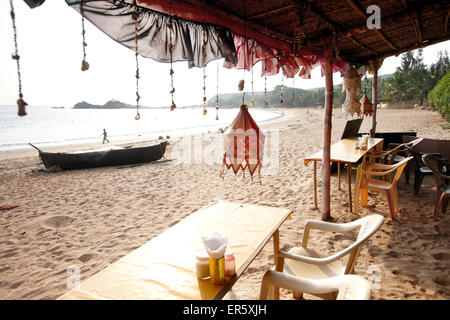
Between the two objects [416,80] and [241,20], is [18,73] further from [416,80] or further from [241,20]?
[416,80]

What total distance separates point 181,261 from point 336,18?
323 cm

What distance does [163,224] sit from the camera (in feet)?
13.6

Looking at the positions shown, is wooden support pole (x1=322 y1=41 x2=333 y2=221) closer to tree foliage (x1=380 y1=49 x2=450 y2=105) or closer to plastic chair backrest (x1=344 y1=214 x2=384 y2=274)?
plastic chair backrest (x1=344 y1=214 x2=384 y2=274)

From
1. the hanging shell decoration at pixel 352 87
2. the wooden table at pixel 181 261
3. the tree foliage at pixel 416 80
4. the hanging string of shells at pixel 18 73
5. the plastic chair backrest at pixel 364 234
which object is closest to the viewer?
the hanging string of shells at pixel 18 73

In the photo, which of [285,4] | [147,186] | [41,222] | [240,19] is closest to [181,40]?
[240,19]

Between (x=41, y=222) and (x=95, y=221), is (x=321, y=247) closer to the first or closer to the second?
(x=95, y=221)

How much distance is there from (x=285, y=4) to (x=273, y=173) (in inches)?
188

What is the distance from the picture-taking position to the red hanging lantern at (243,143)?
2223 mm

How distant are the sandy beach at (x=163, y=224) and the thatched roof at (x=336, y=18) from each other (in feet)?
8.60

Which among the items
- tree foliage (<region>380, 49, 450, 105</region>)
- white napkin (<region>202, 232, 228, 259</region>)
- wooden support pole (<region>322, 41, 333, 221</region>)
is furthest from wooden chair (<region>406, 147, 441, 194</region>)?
tree foliage (<region>380, 49, 450, 105</region>)

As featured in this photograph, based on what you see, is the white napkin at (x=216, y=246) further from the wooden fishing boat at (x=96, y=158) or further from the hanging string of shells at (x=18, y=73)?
the wooden fishing boat at (x=96, y=158)

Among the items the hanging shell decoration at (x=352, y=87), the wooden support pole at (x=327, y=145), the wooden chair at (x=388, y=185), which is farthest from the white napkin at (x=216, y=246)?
the hanging shell decoration at (x=352, y=87)

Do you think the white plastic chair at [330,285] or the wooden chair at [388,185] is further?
the wooden chair at [388,185]

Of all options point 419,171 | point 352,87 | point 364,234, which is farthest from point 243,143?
point 352,87
